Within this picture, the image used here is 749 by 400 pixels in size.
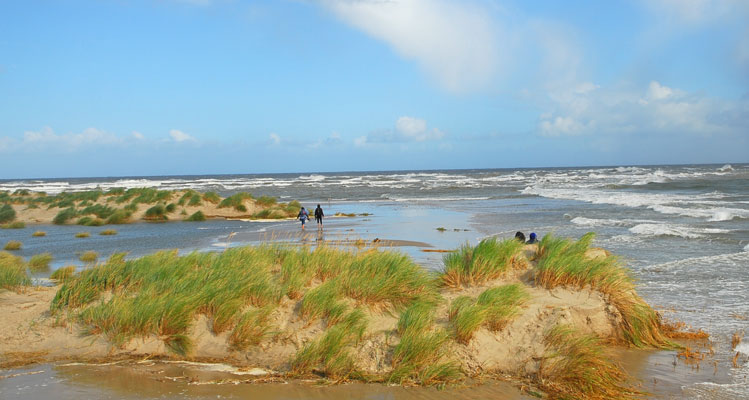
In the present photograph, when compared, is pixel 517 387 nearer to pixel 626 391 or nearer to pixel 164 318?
pixel 626 391

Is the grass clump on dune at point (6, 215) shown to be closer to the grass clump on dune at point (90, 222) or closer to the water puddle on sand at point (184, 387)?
the grass clump on dune at point (90, 222)

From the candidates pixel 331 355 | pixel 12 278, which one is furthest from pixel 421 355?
pixel 12 278

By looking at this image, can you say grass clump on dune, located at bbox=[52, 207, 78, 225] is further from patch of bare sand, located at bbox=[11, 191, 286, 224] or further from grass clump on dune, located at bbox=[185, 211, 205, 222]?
grass clump on dune, located at bbox=[185, 211, 205, 222]

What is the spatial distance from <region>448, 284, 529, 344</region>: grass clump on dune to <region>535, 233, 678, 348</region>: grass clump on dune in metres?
1.03

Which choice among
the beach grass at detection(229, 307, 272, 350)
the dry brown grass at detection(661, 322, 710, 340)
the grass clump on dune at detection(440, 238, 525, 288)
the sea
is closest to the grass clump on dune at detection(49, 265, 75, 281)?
the sea

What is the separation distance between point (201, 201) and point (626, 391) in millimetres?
31623

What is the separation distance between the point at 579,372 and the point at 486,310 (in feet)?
4.16

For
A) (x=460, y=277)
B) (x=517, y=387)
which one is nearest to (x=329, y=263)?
(x=460, y=277)

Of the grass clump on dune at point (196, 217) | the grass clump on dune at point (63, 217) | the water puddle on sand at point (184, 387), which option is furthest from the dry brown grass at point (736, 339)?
the grass clump on dune at point (63, 217)

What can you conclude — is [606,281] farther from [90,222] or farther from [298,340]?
[90,222]

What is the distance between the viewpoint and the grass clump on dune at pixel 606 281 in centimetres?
741

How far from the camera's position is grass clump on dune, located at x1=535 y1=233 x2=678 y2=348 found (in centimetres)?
741

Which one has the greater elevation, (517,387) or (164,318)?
(164,318)

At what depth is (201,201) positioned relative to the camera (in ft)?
112
